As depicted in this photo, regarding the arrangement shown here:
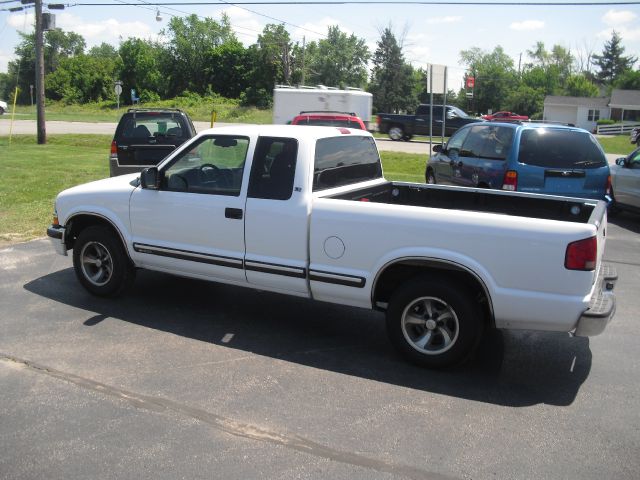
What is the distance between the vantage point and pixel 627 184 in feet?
38.4

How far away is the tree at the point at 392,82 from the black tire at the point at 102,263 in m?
67.8

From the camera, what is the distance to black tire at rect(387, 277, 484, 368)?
478 cm

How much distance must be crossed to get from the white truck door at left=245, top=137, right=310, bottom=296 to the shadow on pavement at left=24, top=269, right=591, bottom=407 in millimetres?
534

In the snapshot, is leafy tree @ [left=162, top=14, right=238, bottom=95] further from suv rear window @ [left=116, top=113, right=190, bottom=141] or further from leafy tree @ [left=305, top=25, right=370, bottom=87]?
suv rear window @ [left=116, top=113, right=190, bottom=141]

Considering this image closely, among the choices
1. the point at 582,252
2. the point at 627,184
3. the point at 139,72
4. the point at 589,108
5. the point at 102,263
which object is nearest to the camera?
the point at 582,252

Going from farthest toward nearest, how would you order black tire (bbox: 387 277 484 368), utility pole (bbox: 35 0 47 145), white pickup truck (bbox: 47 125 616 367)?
utility pole (bbox: 35 0 47 145) → black tire (bbox: 387 277 484 368) → white pickup truck (bbox: 47 125 616 367)

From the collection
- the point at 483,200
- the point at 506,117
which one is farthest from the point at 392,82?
the point at 483,200

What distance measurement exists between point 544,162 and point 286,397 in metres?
6.34

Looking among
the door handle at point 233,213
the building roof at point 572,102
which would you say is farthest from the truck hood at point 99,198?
the building roof at point 572,102

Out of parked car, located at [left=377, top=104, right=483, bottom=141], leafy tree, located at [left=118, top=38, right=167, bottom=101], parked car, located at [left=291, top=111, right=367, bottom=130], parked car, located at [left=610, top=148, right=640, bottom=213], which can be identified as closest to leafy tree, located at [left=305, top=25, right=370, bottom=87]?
leafy tree, located at [left=118, top=38, right=167, bottom=101]

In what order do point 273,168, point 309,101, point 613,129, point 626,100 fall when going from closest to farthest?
1. point 273,168
2. point 309,101
3. point 613,129
4. point 626,100

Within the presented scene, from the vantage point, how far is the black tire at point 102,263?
21.0ft

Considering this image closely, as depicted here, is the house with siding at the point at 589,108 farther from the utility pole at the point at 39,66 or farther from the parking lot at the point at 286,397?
the parking lot at the point at 286,397

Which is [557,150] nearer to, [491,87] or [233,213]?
[233,213]
